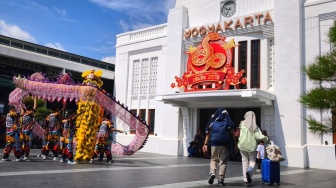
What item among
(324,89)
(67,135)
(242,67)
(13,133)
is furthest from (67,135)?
(242,67)

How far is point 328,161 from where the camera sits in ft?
47.5

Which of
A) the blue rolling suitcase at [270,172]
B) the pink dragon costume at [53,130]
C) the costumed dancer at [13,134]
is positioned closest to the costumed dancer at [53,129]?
the pink dragon costume at [53,130]

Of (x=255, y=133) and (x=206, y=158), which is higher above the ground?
(x=255, y=133)

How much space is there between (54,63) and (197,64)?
1010cm

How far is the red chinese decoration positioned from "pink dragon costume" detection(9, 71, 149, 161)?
17.7ft

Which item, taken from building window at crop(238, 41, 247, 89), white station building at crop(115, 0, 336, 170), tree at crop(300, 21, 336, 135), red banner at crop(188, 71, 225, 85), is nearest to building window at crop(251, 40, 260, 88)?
white station building at crop(115, 0, 336, 170)

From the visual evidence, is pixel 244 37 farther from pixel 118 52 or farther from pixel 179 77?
pixel 118 52

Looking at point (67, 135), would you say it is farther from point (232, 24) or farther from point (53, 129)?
point (232, 24)

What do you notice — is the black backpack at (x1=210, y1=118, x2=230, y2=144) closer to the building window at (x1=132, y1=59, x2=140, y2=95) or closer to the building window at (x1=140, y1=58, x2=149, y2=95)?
the building window at (x1=140, y1=58, x2=149, y2=95)

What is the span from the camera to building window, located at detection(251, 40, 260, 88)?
17.3m

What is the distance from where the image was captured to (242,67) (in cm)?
1795

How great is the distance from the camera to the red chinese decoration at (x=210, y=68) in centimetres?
1688

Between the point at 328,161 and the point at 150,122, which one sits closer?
the point at 328,161

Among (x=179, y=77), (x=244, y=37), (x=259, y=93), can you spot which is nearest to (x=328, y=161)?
(x=259, y=93)
